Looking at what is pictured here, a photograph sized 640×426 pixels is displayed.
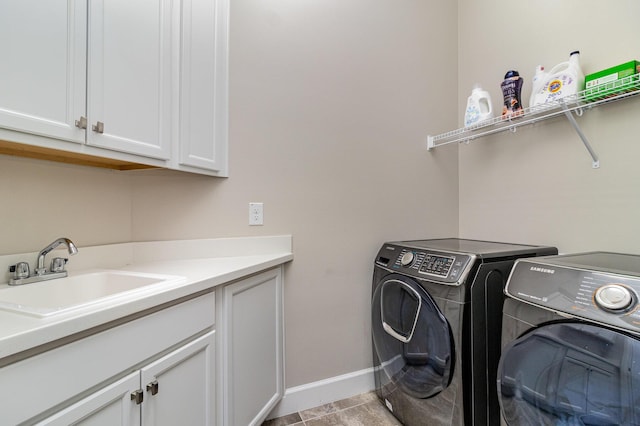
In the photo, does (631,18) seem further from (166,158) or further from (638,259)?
(166,158)

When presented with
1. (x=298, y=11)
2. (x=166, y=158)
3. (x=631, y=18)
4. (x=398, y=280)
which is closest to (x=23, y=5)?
(x=166, y=158)

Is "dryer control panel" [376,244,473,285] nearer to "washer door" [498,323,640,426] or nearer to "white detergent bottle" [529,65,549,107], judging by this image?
"washer door" [498,323,640,426]

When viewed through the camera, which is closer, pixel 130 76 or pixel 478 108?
pixel 130 76

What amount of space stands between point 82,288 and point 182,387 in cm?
61

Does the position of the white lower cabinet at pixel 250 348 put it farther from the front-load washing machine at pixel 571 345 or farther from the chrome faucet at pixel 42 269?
the front-load washing machine at pixel 571 345

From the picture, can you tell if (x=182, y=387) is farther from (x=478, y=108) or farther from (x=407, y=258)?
(x=478, y=108)

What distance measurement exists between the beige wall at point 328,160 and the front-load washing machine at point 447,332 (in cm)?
41

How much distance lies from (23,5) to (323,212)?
1.45 meters

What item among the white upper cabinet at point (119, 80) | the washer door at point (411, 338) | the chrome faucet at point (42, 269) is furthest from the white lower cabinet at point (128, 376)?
the washer door at point (411, 338)

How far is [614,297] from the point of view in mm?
779

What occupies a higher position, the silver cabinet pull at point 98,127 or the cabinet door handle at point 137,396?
the silver cabinet pull at point 98,127

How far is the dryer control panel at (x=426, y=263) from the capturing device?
126 cm

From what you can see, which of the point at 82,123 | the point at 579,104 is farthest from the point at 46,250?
the point at 579,104

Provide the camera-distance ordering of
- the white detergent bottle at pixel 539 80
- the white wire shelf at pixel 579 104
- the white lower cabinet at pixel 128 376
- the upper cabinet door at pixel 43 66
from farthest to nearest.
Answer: the white detergent bottle at pixel 539 80, the white wire shelf at pixel 579 104, the upper cabinet door at pixel 43 66, the white lower cabinet at pixel 128 376
